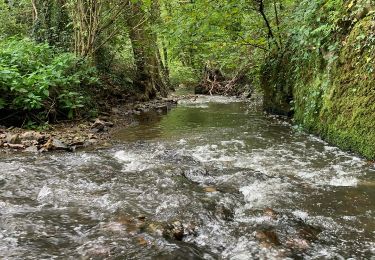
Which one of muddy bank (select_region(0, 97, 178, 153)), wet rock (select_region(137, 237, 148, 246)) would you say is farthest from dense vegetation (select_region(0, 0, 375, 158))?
wet rock (select_region(137, 237, 148, 246))

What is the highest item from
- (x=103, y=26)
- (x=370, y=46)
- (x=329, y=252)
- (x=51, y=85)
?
(x=103, y=26)

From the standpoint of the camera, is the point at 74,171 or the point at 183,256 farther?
the point at 74,171

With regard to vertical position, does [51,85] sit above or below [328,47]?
below

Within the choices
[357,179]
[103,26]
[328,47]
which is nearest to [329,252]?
[357,179]

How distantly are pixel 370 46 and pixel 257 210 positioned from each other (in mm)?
3582

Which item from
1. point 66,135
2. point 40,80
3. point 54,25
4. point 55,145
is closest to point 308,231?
point 55,145

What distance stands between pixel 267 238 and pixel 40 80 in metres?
6.73

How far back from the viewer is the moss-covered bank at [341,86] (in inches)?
232

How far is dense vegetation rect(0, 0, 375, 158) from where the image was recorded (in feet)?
21.4

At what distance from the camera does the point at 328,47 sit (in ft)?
23.8

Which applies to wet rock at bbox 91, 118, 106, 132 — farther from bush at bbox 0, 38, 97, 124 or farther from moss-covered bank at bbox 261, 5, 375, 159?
moss-covered bank at bbox 261, 5, 375, 159

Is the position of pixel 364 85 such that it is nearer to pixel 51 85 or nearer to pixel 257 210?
pixel 257 210

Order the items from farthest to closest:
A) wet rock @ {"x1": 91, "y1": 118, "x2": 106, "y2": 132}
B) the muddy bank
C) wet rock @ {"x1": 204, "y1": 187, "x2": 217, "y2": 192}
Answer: wet rock @ {"x1": 91, "y1": 118, "x2": 106, "y2": 132} → the muddy bank → wet rock @ {"x1": 204, "y1": 187, "x2": 217, "y2": 192}

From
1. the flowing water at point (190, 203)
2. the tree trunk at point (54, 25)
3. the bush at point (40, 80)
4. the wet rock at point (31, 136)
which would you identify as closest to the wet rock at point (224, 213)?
the flowing water at point (190, 203)
